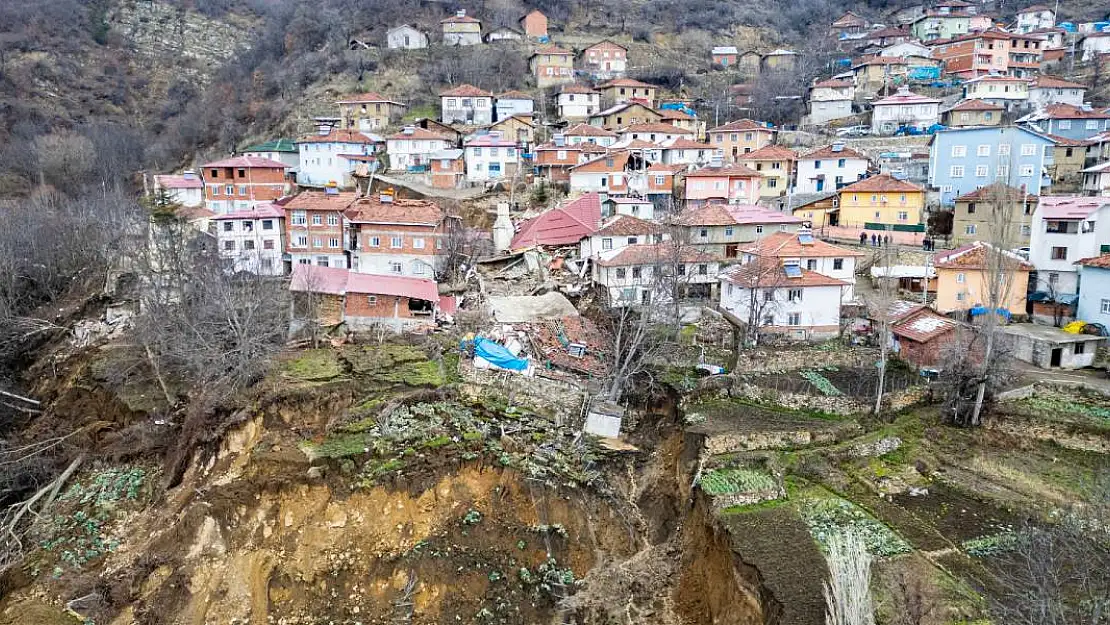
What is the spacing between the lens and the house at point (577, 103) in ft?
191

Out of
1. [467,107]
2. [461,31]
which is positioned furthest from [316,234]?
[461,31]

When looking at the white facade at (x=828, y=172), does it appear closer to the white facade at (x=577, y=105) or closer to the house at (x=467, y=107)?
the white facade at (x=577, y=105)

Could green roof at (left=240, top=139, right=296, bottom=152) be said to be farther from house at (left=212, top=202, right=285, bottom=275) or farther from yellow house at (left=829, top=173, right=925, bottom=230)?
yellow house at (left=829, top=173, right=925, bottom=230)

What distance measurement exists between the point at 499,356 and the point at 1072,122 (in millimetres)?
42364

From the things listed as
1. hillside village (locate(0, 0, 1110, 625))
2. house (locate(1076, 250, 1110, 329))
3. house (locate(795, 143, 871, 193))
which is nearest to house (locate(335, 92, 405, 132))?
hillside village (locate(0, 0, 1110, 625))

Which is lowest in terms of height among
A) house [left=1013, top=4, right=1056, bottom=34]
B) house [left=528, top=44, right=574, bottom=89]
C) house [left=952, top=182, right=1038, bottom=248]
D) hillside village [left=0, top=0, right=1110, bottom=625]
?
hillside village [left=0, top=0, right=1110, bottom=625]

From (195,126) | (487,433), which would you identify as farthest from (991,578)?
(195,126)

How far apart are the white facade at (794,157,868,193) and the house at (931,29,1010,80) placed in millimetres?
24724

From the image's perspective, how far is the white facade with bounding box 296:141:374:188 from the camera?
46125 millimetres

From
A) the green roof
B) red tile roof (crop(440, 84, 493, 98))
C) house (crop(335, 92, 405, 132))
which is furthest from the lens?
red tile roof (crop(440, 84, 493, 98))

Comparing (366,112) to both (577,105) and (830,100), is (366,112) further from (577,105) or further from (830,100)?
(830,100)

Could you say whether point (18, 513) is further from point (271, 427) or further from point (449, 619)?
point (449, 619)

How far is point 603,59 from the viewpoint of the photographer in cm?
6781

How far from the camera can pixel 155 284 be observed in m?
29.0
